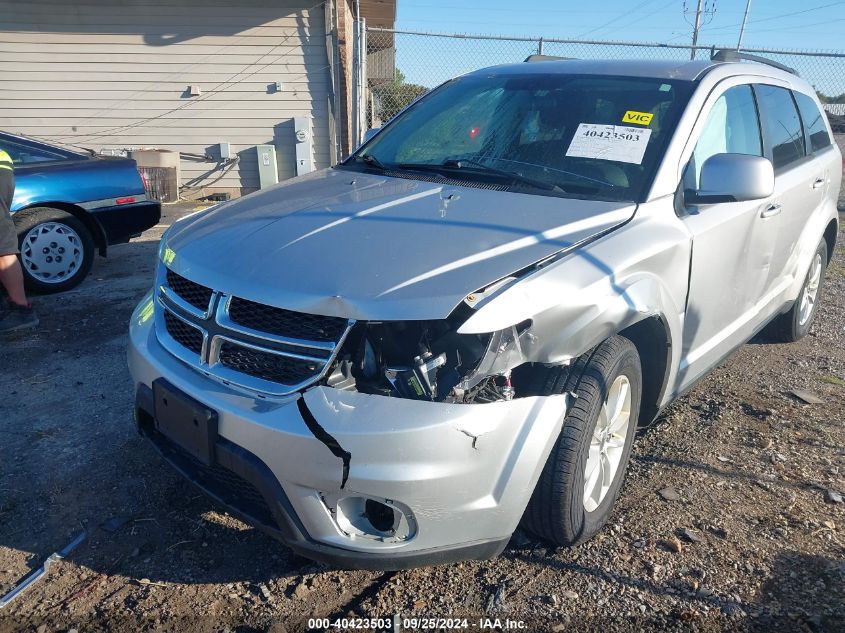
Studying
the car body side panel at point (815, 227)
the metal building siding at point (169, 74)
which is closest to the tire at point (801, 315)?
the car body side panel at point (815, 227)

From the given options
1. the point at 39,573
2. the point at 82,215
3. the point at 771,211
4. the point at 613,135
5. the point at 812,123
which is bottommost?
the point at 39,573

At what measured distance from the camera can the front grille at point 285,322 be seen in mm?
2168


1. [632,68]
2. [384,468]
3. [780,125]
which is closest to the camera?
[384,468]

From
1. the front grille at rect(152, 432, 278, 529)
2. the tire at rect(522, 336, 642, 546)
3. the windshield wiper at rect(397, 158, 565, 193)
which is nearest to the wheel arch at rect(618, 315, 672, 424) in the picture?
the tire at rect(522, 336, 642, 546)

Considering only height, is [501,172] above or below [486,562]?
above

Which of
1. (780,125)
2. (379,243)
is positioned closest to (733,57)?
(780,125)

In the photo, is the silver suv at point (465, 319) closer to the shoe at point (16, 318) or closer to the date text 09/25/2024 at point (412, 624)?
the date text 09/25/2024 at point (412, 624)

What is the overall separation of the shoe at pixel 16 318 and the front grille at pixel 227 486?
3142mm

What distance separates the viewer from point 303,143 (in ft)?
37.0

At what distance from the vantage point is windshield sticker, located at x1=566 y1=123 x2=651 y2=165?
3.03 metres

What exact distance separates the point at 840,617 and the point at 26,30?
12725 millimetres

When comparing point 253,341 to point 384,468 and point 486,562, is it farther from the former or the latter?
point 486,562

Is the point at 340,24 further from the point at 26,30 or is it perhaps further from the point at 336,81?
the point at 26,30

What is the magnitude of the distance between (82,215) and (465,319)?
518 centimetres
